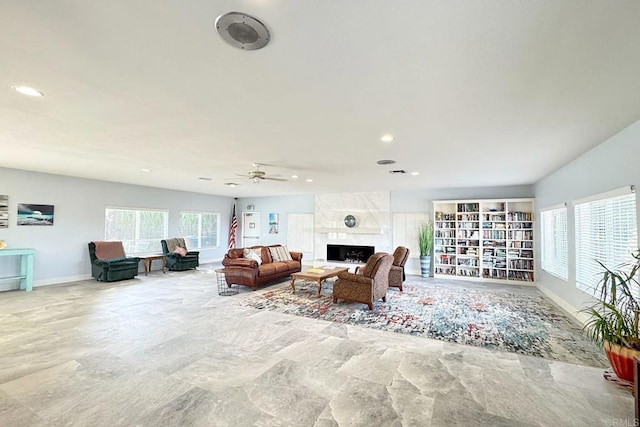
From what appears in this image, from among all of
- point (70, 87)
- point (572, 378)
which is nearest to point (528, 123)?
point (572, 378)

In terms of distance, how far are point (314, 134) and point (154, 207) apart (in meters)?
7.42

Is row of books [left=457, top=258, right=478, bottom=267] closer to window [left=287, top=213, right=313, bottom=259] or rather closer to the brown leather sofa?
window [left=287, top=213, right=313, bottom=259]

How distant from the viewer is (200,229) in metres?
10.5

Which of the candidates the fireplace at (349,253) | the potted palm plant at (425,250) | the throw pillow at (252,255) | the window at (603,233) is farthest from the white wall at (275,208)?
the window at (603,233)

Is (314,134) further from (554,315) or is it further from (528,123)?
A: (554,315)

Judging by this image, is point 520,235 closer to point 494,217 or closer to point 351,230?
point 494,217

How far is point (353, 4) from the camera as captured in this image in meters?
1.45

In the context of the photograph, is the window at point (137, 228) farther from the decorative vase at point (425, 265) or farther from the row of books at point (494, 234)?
the row of books at point (494, 234)

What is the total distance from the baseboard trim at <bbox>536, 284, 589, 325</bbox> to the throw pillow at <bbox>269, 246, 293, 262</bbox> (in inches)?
230

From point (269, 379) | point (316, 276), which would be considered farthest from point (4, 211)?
point (269, 379)

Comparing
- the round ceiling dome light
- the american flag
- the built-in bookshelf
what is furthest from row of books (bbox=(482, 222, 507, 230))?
the american flag

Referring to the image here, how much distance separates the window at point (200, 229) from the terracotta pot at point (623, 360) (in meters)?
10.1

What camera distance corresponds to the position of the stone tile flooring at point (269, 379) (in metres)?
2.18

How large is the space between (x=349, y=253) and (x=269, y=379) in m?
6.99
